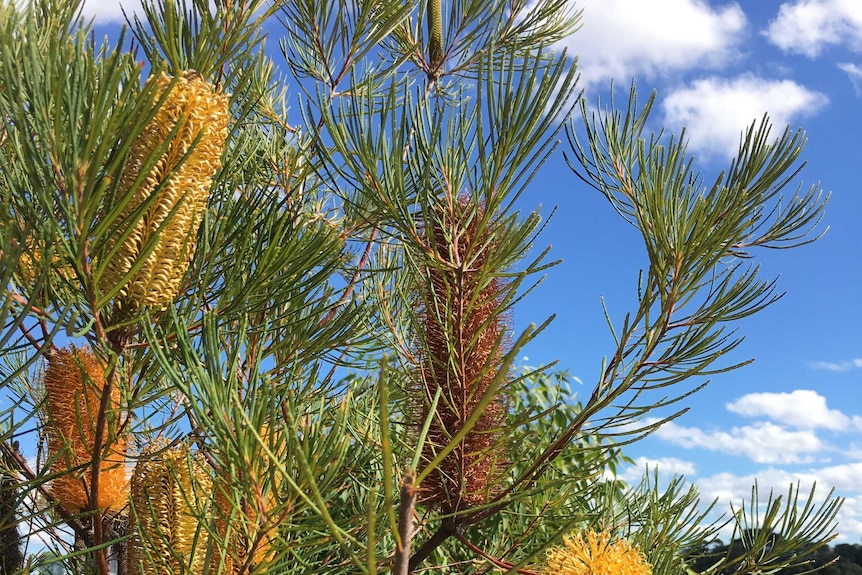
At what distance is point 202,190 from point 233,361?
15 centimetres

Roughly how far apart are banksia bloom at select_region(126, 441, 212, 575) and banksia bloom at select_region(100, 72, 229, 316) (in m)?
0.18

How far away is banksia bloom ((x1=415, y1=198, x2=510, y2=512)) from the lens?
610 mm

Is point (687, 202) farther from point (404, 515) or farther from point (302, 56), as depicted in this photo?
point (302, 56)

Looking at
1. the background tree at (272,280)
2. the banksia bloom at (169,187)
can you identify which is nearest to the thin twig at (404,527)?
the background tree at (272,280)

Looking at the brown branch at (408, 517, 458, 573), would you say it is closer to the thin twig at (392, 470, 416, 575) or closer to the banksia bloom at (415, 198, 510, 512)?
the banksia bloom at (415, 198, 510, 512)

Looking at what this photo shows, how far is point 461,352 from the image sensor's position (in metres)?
0.62

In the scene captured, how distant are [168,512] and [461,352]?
313 millimetres

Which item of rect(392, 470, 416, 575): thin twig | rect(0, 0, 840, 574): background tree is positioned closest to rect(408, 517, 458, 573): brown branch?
rect(0, 0, 840, 574): background tree

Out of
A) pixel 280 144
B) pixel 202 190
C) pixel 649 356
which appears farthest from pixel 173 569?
pixel 280 144

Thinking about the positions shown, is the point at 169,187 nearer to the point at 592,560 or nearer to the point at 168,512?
the point at 168,512

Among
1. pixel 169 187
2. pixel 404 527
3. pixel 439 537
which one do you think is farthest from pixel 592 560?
pixel 169 187

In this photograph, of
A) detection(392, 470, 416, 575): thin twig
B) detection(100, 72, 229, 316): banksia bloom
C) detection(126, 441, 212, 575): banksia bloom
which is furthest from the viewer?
detection(126, 441, 212, 575): banksia bloom

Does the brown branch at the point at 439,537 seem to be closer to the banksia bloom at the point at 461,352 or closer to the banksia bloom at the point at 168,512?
the banksia bloom at the point at 461,352

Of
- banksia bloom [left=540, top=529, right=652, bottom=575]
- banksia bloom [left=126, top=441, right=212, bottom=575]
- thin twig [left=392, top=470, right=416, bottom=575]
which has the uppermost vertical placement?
banksia bloom [left=126, top=441, right=212, bottom=575]
